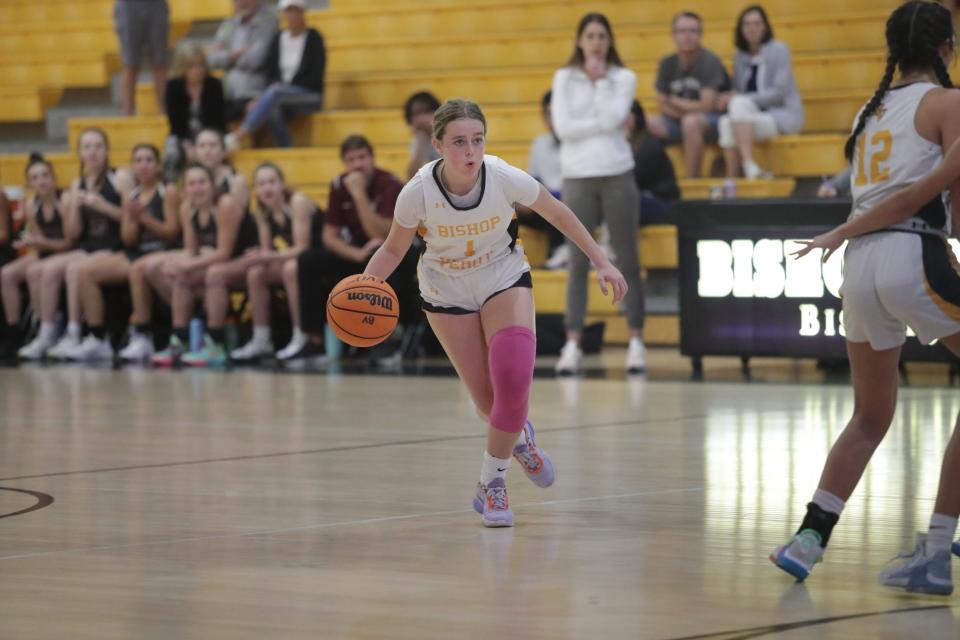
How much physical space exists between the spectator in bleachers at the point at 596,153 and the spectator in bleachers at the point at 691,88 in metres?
2.03

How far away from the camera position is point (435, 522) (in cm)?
529

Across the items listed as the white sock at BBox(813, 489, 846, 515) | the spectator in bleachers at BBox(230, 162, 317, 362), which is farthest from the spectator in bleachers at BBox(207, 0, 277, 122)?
the white sock at BBox(813, 489, 846, 515)

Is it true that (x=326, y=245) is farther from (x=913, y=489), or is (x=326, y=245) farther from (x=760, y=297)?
(x=913, y=489)

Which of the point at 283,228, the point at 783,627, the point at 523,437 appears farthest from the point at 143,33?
the point at 783,627

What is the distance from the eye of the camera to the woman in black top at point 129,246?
44.2ft

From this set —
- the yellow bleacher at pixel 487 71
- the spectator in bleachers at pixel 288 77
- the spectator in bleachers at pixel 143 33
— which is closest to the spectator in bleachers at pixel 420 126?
the yellow bleacher at pixel 487 71

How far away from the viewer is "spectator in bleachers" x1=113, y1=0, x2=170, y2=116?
16.6m

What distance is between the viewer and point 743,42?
13031 mm

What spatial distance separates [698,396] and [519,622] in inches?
241

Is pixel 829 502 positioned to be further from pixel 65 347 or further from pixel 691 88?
pixel 65 347

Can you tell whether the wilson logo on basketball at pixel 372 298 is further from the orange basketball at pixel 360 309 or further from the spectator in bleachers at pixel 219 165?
the spectator in bleachers at pixel 219 165

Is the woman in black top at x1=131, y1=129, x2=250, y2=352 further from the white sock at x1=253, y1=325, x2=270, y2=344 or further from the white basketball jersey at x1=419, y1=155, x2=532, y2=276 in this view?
the white basketball jersey at x1=419, y1=155, x2=532, y2=276

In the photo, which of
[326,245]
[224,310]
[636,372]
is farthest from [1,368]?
[636,372]

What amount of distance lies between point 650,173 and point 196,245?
3750 mm
